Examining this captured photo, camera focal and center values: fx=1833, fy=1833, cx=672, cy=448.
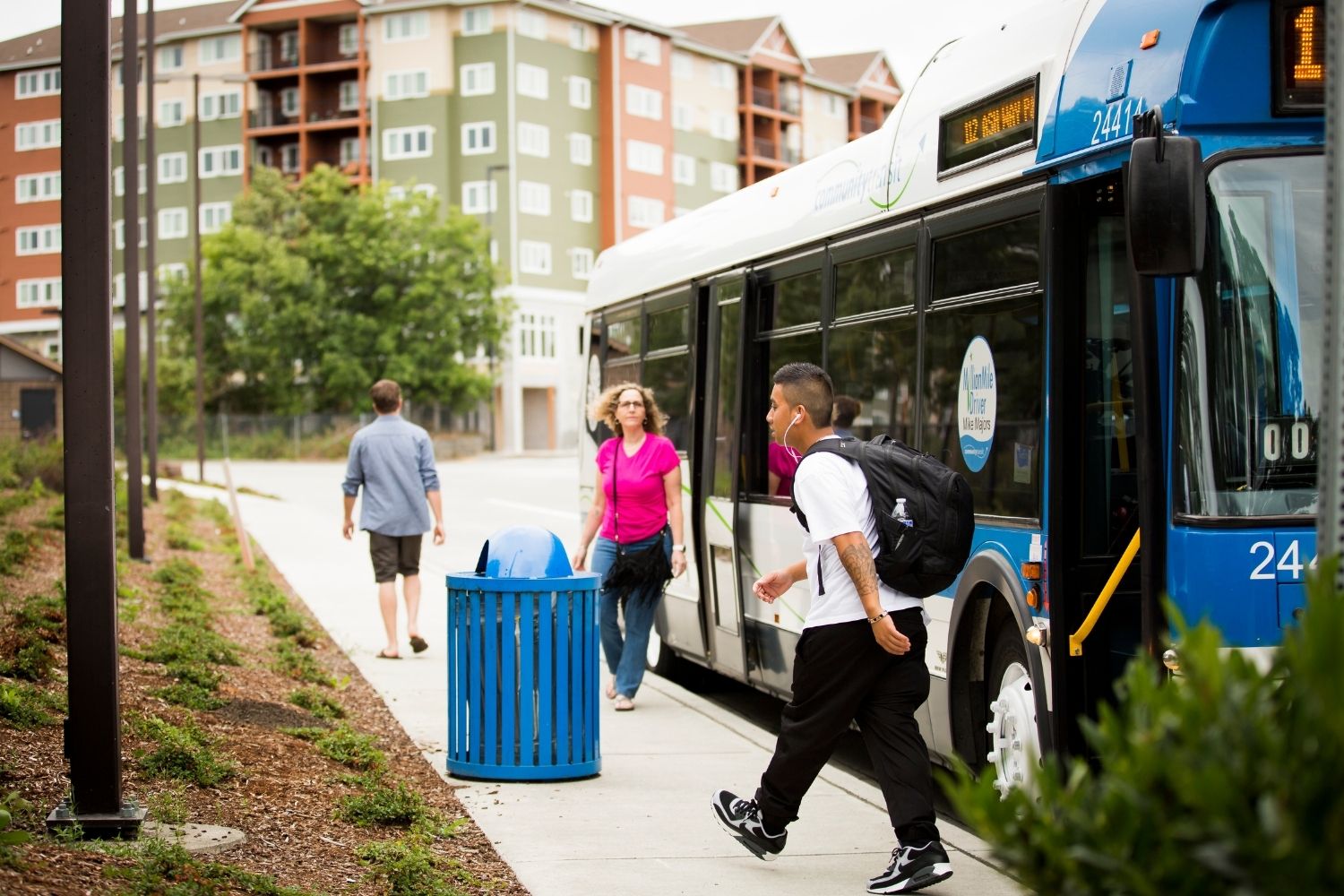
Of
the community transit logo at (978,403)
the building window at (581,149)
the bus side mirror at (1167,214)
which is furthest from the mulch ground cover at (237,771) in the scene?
the building window at (581,149)

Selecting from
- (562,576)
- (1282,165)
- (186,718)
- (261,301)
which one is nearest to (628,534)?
(562,576)

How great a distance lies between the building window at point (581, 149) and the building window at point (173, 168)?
67.6 ft

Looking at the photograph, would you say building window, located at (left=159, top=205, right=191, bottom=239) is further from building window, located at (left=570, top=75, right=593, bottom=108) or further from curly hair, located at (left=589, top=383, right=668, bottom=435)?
curly hair, located at (left=589, top=383, right=668, bottom=435)

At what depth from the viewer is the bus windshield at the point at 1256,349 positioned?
5.69m

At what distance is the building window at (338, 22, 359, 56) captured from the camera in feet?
285

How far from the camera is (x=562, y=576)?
8.38 meters

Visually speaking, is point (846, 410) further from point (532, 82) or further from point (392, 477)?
point (532, 82)

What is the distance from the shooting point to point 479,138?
270ft

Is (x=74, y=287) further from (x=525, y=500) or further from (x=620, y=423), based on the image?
(x=525, y=500)

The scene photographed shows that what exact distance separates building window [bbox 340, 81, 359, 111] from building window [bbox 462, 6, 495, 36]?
7.35 m

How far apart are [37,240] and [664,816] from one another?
7.97 meters

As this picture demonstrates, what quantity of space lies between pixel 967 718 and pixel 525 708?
2.05 meters

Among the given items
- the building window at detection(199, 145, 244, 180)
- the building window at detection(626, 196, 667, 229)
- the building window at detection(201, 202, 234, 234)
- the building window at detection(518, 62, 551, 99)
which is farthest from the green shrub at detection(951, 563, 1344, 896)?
the building window at detection(201, 202, 234, 234)

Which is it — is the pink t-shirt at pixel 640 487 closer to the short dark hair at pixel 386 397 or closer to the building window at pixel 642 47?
the short dark hair at pixel 386 397
